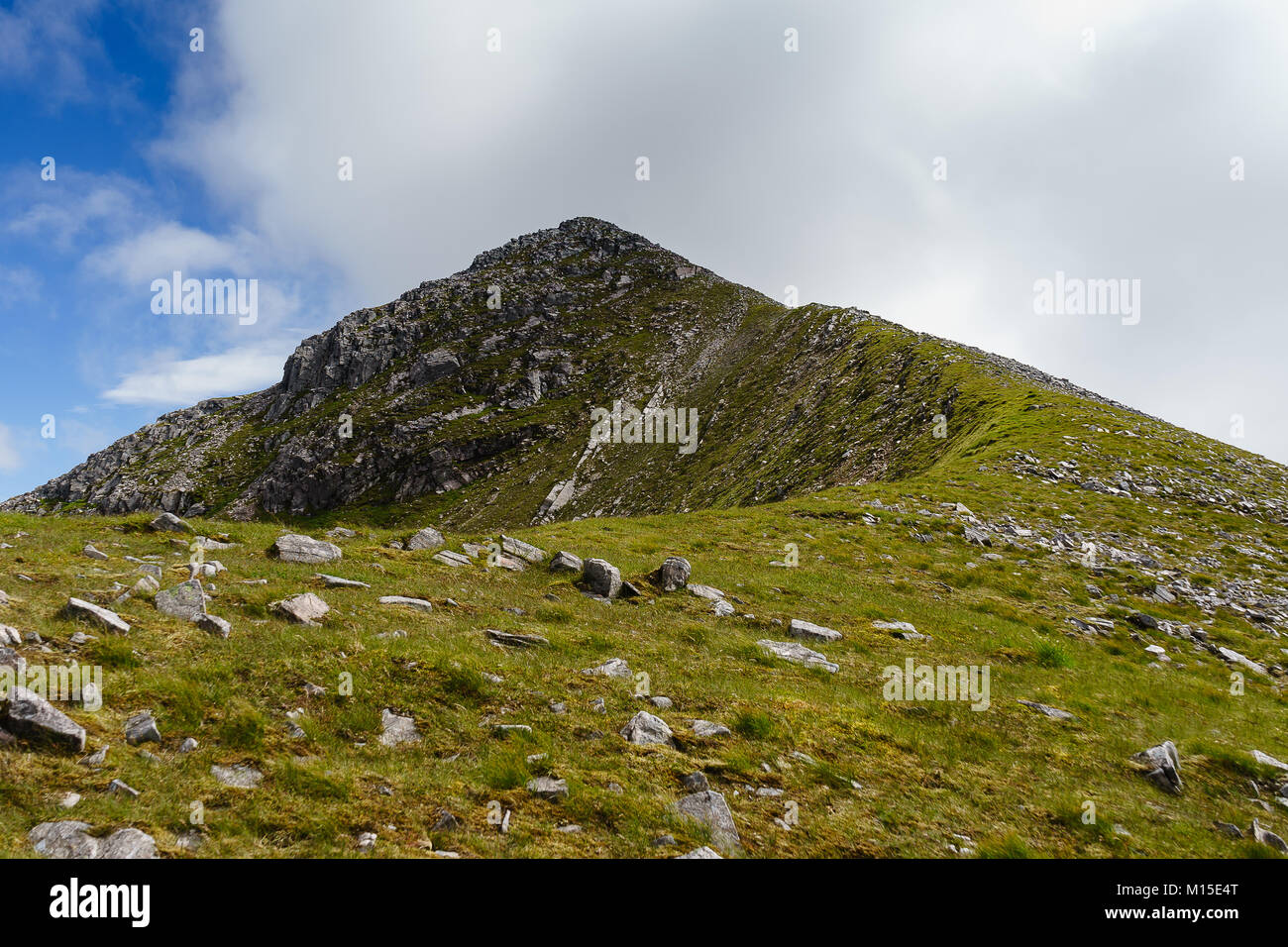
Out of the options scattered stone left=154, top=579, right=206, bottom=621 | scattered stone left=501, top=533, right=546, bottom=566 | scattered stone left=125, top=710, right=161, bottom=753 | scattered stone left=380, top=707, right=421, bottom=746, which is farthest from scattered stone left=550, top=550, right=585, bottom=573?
scattered stone left=125, top=710, right=161, bottom=753

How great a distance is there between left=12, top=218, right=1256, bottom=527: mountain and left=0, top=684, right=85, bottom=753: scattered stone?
44858 millimetres

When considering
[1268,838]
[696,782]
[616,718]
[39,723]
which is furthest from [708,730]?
[39,723]

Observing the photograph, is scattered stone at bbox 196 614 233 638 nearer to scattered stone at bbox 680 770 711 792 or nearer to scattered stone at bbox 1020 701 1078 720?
scattered stone at bbox 680 770 711 792

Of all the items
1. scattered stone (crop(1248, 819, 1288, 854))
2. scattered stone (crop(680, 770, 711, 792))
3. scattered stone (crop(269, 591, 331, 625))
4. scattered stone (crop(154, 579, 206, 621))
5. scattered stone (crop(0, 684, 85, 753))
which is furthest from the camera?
scattered stone (crop(269, 591, 331, 625))

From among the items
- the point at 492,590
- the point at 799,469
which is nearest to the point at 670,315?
the point at 799,469

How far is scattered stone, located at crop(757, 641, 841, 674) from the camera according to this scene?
15117 millimetres

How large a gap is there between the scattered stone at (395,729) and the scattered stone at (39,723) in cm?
373

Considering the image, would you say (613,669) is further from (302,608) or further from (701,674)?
(302,608)

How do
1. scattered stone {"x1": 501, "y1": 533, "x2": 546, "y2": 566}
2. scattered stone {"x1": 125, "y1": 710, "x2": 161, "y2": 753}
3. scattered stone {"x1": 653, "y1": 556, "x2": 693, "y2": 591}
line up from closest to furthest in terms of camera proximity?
scattered stone {"x1": 125, "y1": 710, "x2": 161, "y2": 753} → scattered stone {"x1": 653, "y1": 556, "x2": 693, "y2": 591} → scattered stone {"x1": 501, "y1": 533, "x2": 546, "y2": 566}

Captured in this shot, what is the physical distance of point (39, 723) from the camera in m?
7.35

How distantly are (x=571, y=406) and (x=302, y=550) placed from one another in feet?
409

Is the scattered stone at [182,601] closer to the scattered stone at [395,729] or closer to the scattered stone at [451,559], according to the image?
the scattered stone at [395,729]
